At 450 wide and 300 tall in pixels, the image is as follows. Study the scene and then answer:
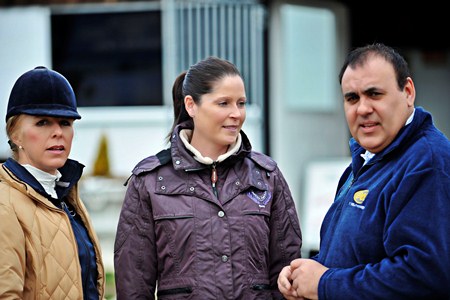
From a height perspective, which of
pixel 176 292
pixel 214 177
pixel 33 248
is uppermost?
pixel 214 177

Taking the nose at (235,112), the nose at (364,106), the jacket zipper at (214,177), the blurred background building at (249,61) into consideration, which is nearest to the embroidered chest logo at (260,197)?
the jacket zipper at (214,177)

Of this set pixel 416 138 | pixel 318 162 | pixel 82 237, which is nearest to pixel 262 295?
pixel 82 237

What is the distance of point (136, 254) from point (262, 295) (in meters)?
0.47

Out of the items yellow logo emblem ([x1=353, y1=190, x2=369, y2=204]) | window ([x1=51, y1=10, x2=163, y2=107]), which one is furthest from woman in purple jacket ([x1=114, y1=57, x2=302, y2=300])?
window ([x1=51, y1=10, x2=163, y2=107])

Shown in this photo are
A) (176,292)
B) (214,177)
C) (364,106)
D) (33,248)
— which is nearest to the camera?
(364,106)

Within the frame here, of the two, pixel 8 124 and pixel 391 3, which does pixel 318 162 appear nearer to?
pixel 391 3

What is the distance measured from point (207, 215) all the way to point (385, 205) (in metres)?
0.79

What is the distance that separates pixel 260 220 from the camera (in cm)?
300

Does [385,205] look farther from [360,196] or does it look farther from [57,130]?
[57,130]

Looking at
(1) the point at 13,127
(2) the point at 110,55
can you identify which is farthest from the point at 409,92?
(2) the point at 110,55

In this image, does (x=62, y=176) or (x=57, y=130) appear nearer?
(x=57, y=130)

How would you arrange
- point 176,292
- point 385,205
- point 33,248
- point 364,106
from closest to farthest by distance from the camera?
1. point 385,205
2. point 364,106
3. point 33,248
4. point 176,292

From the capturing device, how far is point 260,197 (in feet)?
9.97

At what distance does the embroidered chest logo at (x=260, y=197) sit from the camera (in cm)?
302
